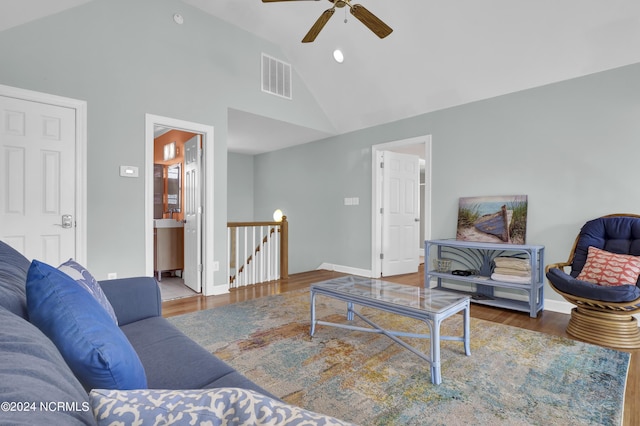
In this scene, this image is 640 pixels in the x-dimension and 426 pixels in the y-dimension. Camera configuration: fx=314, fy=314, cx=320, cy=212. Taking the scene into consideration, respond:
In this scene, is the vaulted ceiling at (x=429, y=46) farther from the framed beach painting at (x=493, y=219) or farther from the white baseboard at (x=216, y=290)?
the white baseboard at (x=216, y=290)

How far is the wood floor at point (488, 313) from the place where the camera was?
6.13ft

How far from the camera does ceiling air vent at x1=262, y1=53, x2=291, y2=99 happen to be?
15.1 ft

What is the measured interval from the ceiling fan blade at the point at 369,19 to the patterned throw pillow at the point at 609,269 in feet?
9.11

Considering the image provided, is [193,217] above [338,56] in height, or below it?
below

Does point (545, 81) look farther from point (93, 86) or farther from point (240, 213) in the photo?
point (240, 213)

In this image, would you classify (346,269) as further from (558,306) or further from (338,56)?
(338,56)

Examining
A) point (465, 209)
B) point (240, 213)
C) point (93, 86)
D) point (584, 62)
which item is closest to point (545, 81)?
point (584, 62)

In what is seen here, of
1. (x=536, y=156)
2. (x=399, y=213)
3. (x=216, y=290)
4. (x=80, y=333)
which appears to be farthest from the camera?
(x=399, y=213)

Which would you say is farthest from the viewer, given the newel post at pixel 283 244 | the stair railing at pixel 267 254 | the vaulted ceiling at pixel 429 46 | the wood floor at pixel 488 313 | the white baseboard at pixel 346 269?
the white baseboard at pixel 346 269

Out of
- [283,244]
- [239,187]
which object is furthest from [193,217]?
[239,187]

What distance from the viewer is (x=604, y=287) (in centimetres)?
252

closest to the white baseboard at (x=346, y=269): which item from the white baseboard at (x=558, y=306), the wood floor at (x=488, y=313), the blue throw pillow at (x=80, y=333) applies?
the wood floor at (x=488, y=313)

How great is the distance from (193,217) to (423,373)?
11.4 feet

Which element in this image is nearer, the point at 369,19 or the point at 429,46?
the point at 369,19
